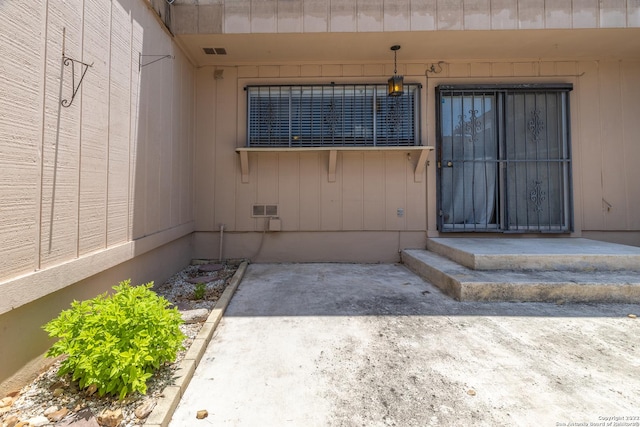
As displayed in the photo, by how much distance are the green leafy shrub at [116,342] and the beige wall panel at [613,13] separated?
5.53m

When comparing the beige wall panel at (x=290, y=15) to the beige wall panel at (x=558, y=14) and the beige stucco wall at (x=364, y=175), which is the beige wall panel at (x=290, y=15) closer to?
the beige stucco wall at (x=364, y=175)

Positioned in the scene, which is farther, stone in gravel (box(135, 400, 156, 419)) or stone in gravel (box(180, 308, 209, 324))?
stone in gravel (box(180, 308, 209, 324))

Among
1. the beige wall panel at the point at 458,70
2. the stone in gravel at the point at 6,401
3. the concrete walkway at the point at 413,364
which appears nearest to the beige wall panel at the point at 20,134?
the stone in gravel at the point at 6,401

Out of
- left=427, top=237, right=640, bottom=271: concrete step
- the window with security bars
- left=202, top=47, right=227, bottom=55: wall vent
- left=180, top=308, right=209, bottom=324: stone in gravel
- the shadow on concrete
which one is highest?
left=202, top=47, right=227, bottom=55: wall vent

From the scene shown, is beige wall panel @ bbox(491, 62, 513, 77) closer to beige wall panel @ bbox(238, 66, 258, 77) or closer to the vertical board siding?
beige wall panel @ bbox(238, 66, 258, 77)

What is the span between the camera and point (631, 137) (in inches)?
170

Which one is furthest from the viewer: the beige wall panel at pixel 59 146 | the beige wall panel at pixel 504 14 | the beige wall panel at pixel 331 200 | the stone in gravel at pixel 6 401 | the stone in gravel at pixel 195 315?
the beige wall panel at pixel 331 200

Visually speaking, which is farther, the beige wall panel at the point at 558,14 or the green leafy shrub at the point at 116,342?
the beige wall panel at the point at 558,14

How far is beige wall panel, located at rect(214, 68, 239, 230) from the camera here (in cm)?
439

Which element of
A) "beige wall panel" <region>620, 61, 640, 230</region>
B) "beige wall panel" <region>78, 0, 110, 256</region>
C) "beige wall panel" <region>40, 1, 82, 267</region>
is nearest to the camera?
"beige wall panel" <region>40, 1, 82, 267</region>

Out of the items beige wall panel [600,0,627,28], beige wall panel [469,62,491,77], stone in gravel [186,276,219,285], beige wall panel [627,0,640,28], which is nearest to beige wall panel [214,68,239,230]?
stone in gravel [186,276,219,285]

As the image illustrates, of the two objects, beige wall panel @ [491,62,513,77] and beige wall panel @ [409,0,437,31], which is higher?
beige wall panel @ [409,0,437,31]

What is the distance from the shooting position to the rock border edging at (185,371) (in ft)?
4.45

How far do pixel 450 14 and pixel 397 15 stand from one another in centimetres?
65
